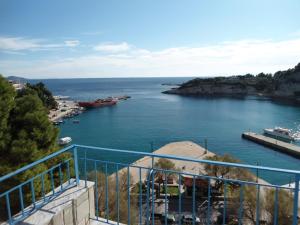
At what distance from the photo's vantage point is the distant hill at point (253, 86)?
298 ft

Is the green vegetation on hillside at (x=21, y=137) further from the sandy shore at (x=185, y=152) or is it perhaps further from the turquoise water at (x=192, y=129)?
the turquoise water at (x=192, y=129)

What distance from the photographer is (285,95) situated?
8931 centimetres

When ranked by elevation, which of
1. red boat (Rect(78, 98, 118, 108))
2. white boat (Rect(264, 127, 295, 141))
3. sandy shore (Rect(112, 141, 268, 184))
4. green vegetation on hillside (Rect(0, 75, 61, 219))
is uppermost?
green vegetation on hillside (Rect(0, 75, 61, 219))

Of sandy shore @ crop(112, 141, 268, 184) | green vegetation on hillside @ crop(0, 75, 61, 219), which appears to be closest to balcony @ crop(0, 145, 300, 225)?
green vegetation on hillside @ crop(0, 75, 61, 219)

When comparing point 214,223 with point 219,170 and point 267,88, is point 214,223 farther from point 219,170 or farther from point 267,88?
point 267,88

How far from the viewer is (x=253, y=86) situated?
106 metres

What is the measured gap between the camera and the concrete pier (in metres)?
32.5

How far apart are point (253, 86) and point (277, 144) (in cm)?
7658

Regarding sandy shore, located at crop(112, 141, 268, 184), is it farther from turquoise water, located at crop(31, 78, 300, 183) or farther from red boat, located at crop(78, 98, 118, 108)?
red boat, located at crop(78, 98, 118, 108)

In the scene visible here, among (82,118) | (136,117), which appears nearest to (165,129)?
(136,117)

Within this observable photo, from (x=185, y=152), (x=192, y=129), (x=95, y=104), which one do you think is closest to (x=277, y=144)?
(x=185, y=152)

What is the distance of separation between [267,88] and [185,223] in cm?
9766

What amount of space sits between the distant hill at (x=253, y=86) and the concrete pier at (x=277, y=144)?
181ft

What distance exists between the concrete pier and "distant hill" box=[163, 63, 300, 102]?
2170 inches
